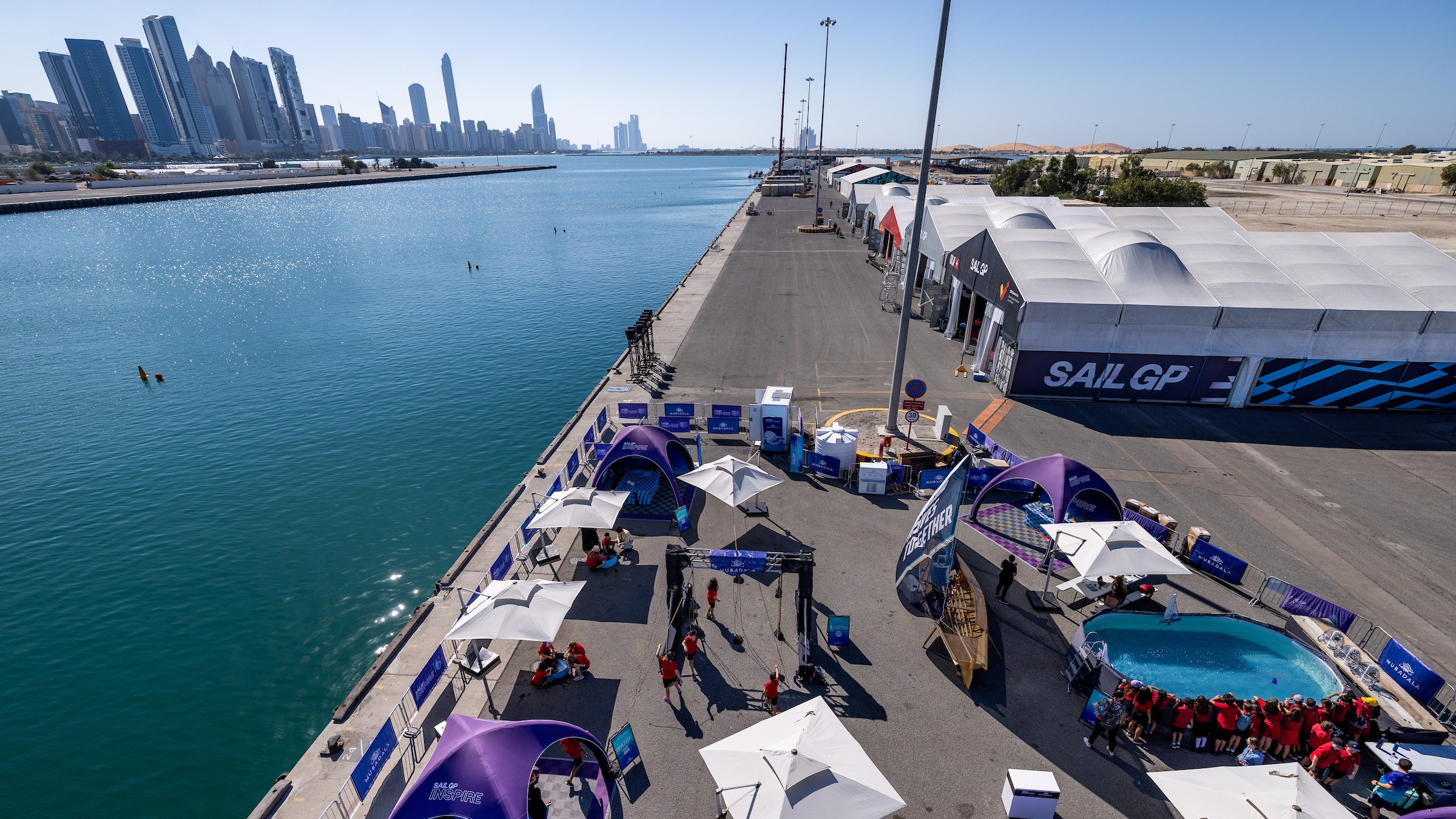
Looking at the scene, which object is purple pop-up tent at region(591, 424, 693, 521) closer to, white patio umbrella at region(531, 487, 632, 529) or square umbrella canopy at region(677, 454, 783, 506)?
square umbrella canopy at region(677, 454, 783, 506)

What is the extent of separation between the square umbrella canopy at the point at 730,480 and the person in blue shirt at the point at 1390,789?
14665mm

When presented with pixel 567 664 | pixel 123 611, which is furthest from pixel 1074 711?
pixel 123 611

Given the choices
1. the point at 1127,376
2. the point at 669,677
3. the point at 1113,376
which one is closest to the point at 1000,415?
the point at 1113,376

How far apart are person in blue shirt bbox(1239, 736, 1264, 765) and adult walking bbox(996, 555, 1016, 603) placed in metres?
5.70

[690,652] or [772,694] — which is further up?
[772,694]

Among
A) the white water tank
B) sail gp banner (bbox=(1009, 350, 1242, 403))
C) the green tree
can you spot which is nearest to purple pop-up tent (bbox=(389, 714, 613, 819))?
the white water tank

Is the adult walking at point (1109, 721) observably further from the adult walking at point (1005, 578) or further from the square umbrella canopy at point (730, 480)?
the square umbrella canopy at point (730, 480)

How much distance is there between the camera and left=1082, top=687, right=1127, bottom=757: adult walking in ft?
40.8

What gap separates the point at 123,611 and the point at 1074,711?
2968 cm

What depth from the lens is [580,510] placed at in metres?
17.9

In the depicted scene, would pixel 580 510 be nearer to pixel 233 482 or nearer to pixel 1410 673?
pixel 233 482

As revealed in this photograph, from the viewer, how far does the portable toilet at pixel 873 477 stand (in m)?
21.6

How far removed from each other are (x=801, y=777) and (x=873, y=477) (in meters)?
13.1

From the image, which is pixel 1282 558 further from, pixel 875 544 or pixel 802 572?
pixel 802 572
